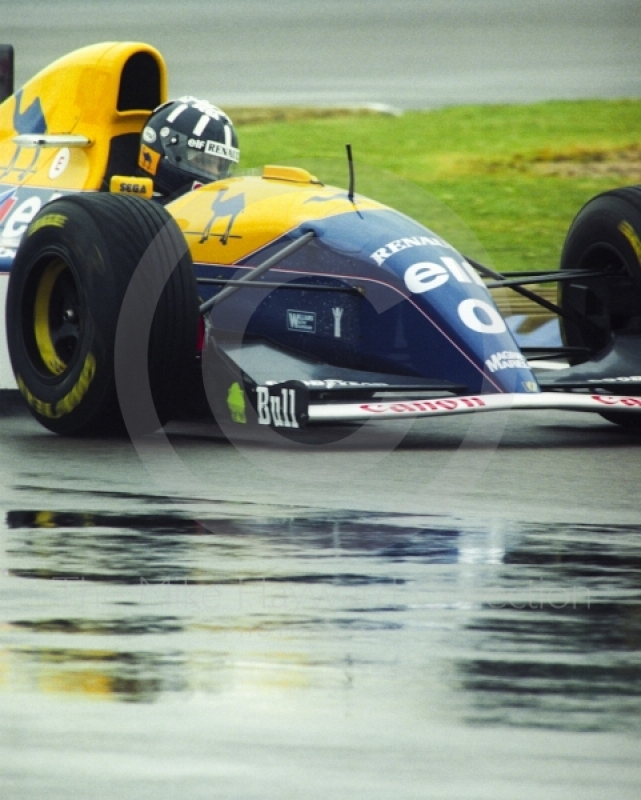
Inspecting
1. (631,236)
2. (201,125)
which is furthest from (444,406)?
(201,125)

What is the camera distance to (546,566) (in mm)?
5918

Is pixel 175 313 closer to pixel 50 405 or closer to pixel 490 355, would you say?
pixel 50 405

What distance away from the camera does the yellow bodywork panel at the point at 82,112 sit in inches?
421

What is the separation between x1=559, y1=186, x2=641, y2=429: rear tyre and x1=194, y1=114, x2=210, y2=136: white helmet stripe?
2005mm

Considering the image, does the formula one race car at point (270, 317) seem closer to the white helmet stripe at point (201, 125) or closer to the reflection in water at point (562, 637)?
the white helmet stripe at point (201, 125)

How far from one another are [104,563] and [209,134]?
4764 millimetres

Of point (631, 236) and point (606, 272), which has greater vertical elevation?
point (631, 236)

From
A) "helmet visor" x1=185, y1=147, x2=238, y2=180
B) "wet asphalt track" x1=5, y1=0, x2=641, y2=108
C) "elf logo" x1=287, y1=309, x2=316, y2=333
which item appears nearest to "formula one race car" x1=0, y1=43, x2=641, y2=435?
Result: "elf logo" x1=287, y1=309, x2=316, y2=333

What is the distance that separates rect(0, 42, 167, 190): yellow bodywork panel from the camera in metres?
10.7

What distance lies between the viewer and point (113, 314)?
8.41 meters

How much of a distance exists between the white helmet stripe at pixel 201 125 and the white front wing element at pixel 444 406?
2.72m

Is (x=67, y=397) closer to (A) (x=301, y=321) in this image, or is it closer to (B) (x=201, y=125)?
(A) (x=301, y=321)

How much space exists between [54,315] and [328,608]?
165 inches

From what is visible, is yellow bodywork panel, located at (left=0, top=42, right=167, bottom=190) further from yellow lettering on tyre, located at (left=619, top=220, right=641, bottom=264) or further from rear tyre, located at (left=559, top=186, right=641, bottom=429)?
yellow lettering on tyre, located at (left=619, top=220, right=641, bottom=264)
